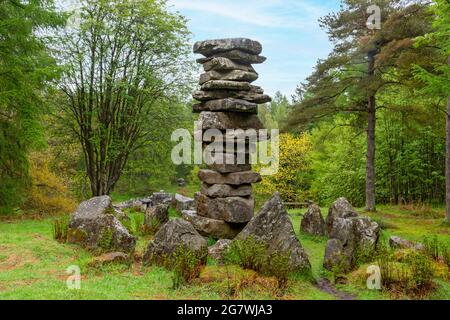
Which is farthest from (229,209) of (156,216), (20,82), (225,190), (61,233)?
(20,82)

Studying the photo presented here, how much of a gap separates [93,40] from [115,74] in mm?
1821

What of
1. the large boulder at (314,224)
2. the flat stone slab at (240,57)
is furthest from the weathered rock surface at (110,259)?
the large boulder at (314,224)

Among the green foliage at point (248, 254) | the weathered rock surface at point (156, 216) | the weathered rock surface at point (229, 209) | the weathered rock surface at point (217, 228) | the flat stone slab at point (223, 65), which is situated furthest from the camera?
the weathered rock surface at point (156, 216)

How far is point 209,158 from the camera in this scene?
459 inches

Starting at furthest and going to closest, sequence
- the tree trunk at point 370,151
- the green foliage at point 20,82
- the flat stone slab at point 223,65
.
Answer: the tree trunk at point 370,151 → the green foliage at point 20,82 → the flat stone slab at point 223,65

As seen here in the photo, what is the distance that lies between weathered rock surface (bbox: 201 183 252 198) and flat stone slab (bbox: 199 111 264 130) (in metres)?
1.64

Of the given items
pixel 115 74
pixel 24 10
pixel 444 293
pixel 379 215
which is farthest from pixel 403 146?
pixel 24 10

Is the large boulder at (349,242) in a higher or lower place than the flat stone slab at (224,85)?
lower

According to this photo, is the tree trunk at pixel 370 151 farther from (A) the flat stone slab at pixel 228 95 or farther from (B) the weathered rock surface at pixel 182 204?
(A) the flat stone slab at pixel 228 95

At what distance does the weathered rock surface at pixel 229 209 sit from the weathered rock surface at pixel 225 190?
13 cm

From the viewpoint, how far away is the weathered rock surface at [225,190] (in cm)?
1154

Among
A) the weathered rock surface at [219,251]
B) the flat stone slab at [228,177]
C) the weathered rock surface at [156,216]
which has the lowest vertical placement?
the weathered rock surface at [219,251]

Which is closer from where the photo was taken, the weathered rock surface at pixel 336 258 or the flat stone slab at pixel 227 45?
the weathered rock surface at pixel 336 258

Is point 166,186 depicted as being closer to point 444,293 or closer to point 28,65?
point 28,65
